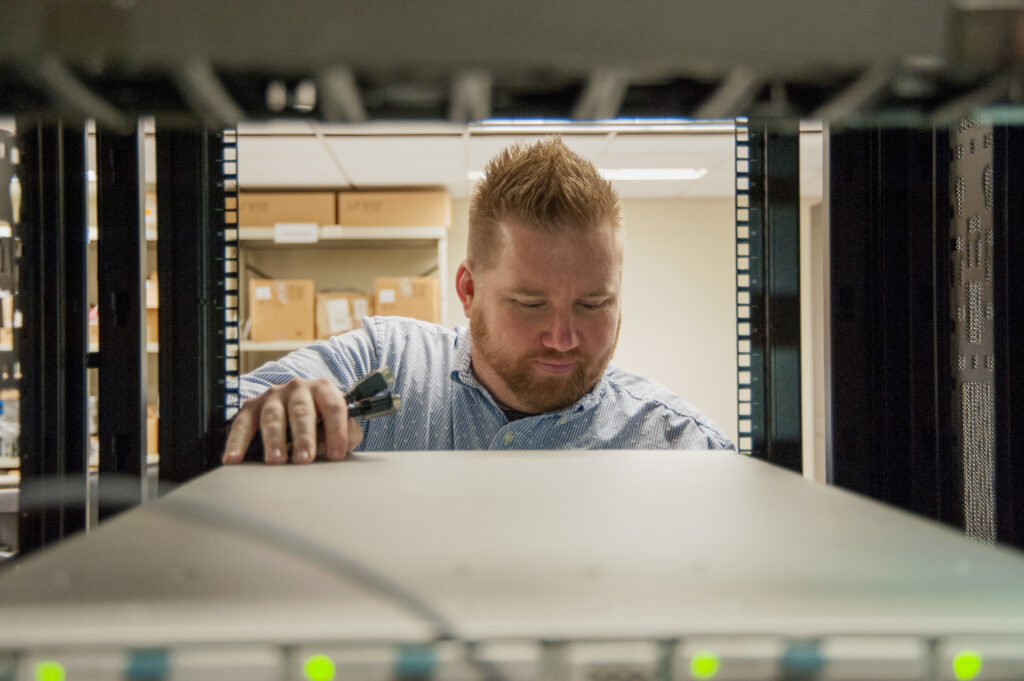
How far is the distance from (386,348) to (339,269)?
2.91 m

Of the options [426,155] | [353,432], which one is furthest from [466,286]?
[426,155]

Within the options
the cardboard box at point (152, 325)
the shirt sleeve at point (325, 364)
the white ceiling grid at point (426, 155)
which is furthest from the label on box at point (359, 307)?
the cardboard box at point (152, 325)

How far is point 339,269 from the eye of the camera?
4.20m

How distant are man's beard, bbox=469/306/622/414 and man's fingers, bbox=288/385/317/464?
2.11 feet

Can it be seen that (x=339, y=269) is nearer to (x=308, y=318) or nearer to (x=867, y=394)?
(x=308, y=318)

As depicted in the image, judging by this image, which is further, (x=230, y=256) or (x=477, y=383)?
(x=477, y=383)

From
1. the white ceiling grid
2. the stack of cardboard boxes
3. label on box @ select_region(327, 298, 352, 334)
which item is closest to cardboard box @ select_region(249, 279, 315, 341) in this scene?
the stack of cardboard boxes

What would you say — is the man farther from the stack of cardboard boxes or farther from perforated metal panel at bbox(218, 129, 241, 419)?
the stack of cardboard boxes

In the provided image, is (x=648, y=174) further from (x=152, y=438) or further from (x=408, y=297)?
(x=152, y=438)

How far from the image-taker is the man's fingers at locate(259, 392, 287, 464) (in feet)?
1.80

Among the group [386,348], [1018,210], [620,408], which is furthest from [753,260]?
[386,348]

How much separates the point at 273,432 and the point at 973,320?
525 millimetres

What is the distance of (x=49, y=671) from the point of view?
0.66 feet

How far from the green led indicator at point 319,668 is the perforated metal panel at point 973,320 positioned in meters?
0.45
